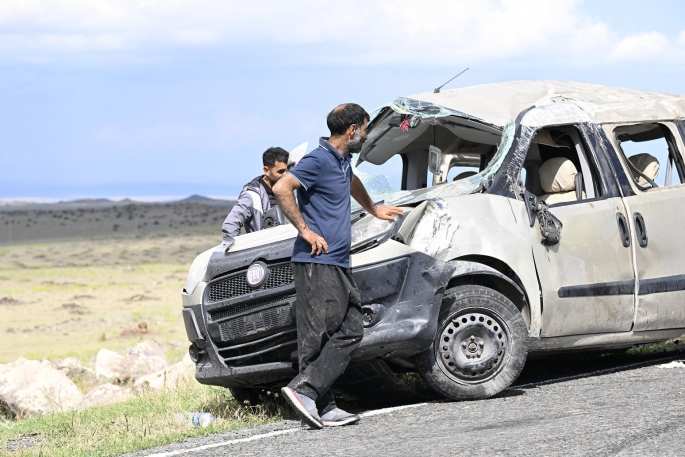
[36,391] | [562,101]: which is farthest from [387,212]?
[36,391]

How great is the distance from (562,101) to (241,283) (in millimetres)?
2820

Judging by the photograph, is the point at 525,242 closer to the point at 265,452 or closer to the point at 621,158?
the point at 621,158

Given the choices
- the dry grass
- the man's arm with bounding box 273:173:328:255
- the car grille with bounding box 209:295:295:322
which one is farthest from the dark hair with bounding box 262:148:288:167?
the dry grass

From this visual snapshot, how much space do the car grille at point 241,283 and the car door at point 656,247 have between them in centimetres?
261

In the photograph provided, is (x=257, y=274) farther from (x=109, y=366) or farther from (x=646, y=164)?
(x=109, y=366)

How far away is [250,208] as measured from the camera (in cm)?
925

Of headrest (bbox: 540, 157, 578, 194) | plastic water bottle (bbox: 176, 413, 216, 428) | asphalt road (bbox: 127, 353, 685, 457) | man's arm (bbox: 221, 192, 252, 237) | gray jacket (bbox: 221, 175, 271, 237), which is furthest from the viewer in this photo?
gray jacket (bbox: 221, 175, 271, 237)

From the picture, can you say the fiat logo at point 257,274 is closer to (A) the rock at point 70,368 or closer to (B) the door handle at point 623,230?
(B) the door handle at point 623,230

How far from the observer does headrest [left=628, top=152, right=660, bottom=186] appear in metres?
8.75

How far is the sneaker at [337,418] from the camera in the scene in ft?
22.8

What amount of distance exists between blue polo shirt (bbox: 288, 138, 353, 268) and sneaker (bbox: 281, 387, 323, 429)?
2.67 ft

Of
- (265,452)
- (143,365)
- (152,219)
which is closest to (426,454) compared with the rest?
(265,452)

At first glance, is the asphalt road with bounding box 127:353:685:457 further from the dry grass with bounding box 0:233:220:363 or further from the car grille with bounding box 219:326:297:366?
the dry grass with bounding box 0:233:220:363

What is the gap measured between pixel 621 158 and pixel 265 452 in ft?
12.0
